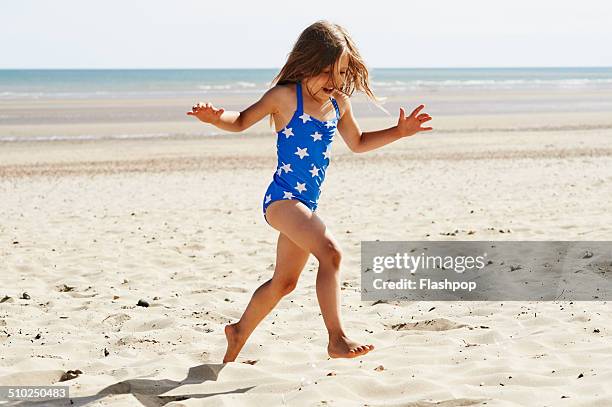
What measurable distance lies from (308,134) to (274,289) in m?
0.86

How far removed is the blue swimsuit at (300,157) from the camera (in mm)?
4355

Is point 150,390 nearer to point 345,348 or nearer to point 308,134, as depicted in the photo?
point 345,348

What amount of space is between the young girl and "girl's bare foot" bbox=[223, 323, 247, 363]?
15.2 inches

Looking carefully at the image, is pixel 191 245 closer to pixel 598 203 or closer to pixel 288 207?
pixel 288 207

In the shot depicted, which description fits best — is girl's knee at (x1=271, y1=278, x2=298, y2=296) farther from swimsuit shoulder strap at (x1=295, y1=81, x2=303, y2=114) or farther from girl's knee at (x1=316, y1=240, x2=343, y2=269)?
swimsuit shoulder strap at (x1=295, y1=81, x2=303, y2=114)

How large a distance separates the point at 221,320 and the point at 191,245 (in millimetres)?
2711

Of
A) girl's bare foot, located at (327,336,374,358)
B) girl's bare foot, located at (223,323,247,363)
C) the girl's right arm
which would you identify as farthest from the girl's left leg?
the girl's right arm

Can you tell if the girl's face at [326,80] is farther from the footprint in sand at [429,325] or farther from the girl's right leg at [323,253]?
the footprint in sand at [429,325]

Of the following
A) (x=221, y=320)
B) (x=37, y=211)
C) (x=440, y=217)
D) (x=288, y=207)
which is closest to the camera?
(x=288, y=207)

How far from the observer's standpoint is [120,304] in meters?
6.18

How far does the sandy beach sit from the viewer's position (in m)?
4.25

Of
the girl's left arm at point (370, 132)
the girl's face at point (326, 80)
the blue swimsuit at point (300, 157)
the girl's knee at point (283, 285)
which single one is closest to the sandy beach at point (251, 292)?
the girl's knee at point (283, 285)

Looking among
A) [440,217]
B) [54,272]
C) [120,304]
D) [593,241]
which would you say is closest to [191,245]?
[54,272]

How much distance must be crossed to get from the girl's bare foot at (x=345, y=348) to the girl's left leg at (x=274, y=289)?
46 centimetres
